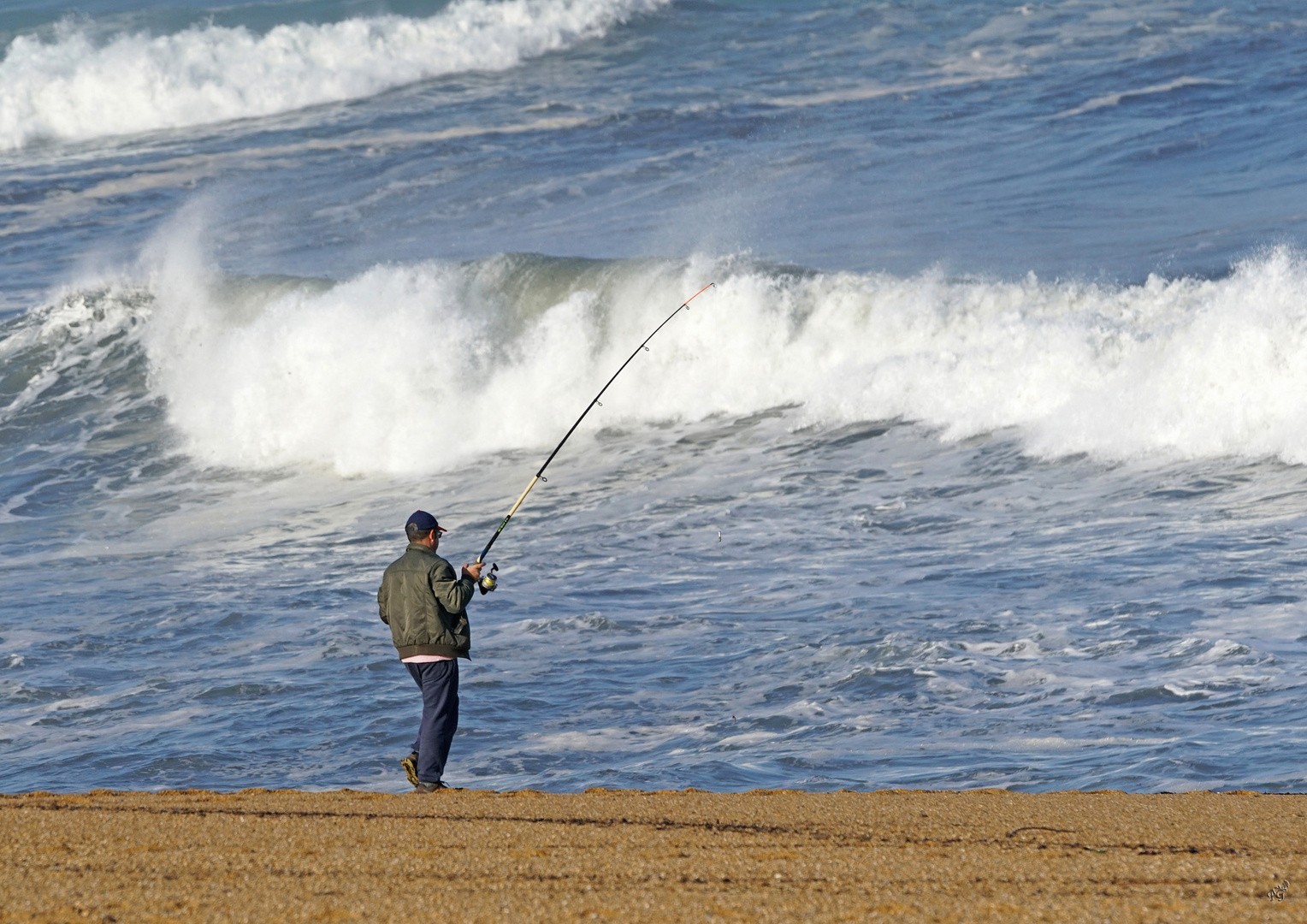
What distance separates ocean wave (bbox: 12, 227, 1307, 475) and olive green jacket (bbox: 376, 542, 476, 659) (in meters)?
7.68

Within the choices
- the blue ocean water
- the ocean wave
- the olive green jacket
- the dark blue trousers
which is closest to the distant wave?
the blue ocean water

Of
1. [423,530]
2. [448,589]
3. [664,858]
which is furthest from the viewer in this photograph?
[423,530]

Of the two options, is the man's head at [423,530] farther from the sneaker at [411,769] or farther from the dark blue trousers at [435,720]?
the sneaker at [411,769]

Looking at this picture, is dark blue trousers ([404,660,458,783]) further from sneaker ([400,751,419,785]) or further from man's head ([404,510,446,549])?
man's head ([404,510,446,549])

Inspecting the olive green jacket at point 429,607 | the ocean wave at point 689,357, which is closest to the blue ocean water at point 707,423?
the ocean wave at point 689,357

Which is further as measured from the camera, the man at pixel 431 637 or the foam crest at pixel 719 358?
the foam crest at pixel 719 358

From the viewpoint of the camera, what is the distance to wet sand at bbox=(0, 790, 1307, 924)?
4203 mm

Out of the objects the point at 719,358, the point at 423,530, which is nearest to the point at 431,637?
the point at 423,530

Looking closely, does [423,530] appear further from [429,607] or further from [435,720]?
[435,720]

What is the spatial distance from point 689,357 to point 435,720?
10.9 metres

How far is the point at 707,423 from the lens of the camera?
52.7ft

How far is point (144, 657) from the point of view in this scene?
9578 mm

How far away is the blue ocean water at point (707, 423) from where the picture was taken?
7809mm

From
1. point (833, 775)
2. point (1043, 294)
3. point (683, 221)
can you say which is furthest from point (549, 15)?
point (833, 775)
